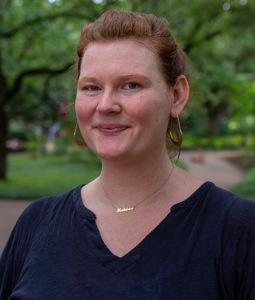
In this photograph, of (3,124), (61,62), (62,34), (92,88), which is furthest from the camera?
(61,62)

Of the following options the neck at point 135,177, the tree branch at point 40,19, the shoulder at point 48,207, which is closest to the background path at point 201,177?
the neck at point 135,177

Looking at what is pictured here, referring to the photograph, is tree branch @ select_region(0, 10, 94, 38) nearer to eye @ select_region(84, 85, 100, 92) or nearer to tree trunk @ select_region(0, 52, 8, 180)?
tree trunk @ select_region(0, 52, 8, 180)

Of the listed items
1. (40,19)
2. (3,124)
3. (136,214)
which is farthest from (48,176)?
(136,214)

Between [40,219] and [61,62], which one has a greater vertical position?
[61,62]

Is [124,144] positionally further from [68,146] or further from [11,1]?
[68,146]

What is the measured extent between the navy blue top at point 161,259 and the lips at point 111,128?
0.31m

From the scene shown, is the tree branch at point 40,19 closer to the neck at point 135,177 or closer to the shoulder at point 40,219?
the shoulder at point 40,219

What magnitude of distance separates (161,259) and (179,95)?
57 cm

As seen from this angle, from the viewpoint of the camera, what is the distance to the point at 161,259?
1370 millimetres

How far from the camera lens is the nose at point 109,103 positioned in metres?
1.41

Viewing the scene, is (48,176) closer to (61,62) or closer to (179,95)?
(61,62)

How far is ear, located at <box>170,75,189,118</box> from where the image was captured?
5.12 feet

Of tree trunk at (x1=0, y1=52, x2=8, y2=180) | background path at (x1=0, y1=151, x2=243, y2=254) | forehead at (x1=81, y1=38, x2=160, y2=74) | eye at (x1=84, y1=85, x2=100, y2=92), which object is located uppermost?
forehead at (x1=81, y1=38, x2=160, y2=74)

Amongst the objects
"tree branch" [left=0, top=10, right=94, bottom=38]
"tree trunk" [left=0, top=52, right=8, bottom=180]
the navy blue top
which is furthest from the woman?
"tree trunk" [left=0, top=52, right=8, bottom=180]
